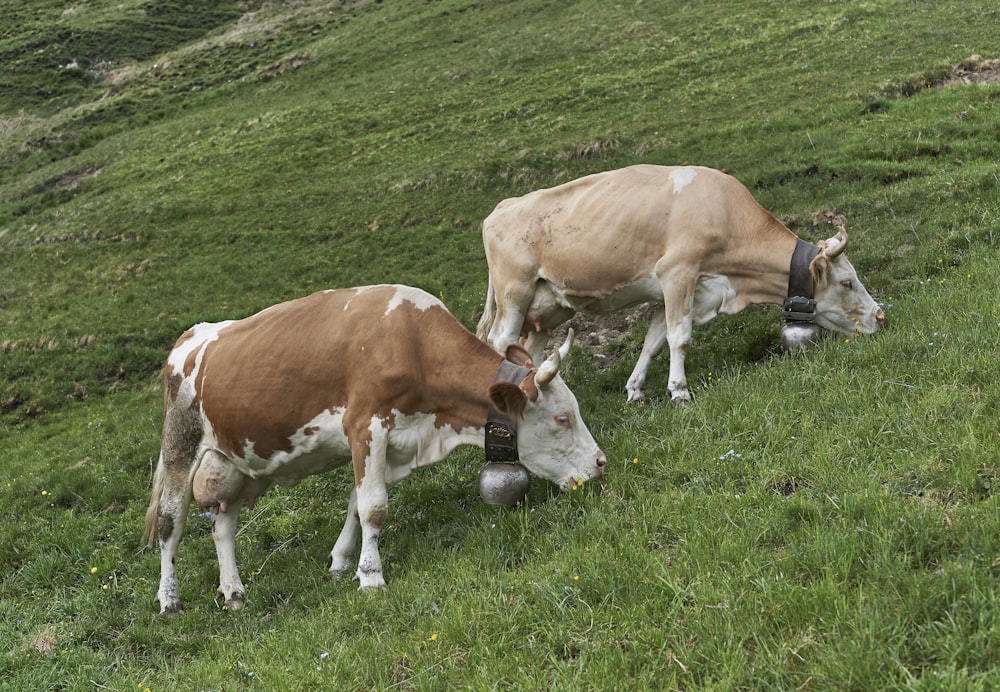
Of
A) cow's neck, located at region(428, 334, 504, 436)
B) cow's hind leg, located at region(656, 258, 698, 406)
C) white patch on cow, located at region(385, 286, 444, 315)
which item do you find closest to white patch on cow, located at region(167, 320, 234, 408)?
white patch on cow, located at region(385, 286, 444, 315)

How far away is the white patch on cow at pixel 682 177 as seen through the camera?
8461 millimetres

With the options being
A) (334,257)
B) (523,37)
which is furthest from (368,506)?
(523,37)

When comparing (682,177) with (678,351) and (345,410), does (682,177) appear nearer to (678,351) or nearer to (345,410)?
(678,351)

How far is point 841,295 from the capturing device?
813cm

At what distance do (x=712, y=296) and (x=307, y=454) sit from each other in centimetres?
442

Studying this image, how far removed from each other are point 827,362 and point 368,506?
13.8 ft

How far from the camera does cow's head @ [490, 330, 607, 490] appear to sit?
6.40 meters

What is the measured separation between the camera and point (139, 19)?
2675 inches

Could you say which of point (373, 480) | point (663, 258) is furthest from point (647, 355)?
point (373, 480)

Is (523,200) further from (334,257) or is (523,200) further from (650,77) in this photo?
(650,77)

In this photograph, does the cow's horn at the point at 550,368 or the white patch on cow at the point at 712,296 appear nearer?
the cow's horn at the point at 550,368

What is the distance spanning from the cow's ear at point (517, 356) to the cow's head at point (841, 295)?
319 cm

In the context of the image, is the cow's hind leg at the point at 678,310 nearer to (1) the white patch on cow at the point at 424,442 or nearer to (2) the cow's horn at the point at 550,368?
(2) the cow's horn at the point at 550,368

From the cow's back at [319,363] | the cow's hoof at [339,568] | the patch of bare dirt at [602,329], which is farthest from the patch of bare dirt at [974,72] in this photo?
the cow's hoof at [339,568]
